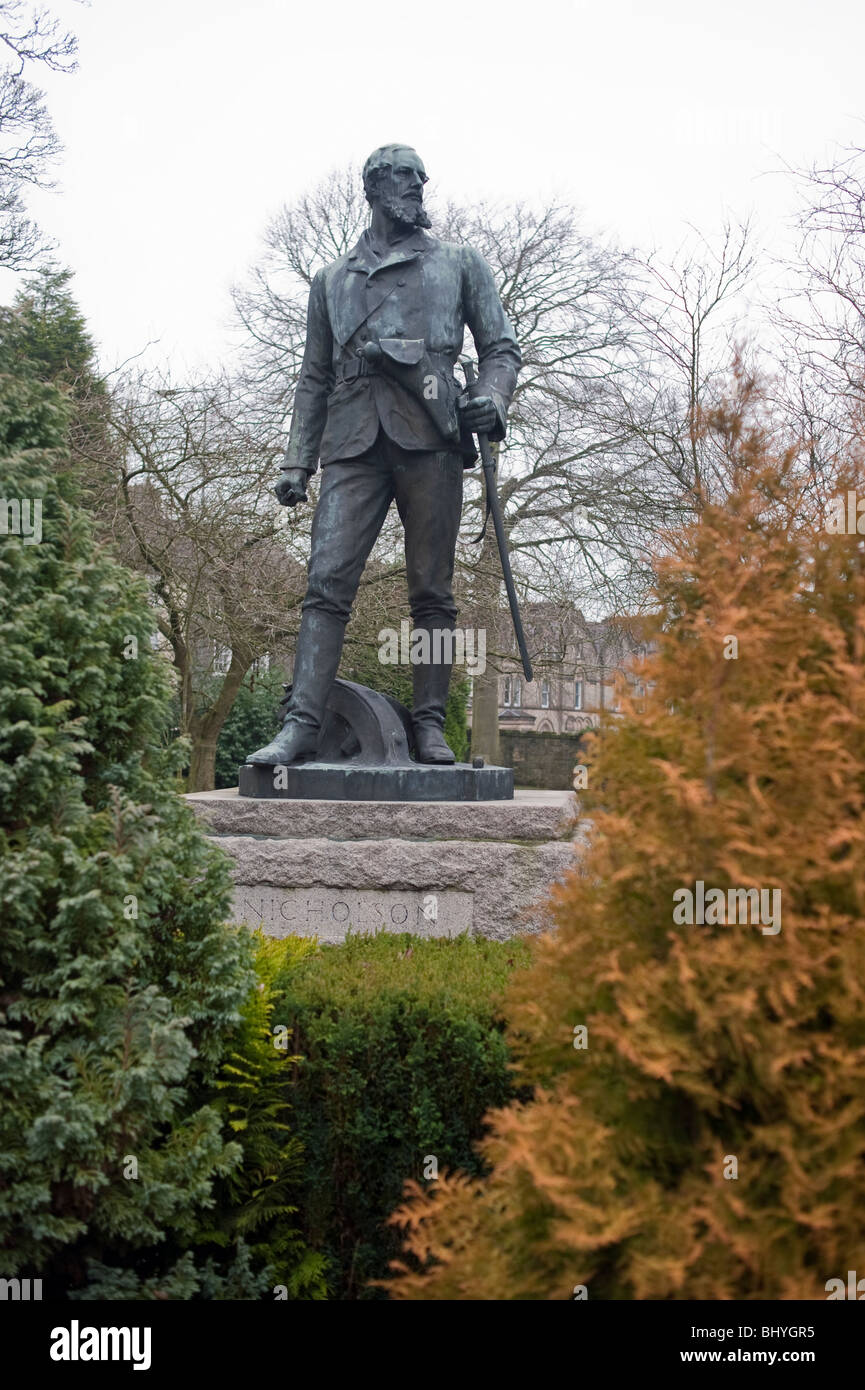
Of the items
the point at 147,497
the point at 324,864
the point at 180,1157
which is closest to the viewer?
the point at 180,1157

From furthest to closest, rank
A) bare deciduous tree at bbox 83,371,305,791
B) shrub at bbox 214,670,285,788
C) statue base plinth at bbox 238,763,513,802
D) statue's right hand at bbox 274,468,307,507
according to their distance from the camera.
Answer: shrub at bbox 214,670,285,788 → bare deciduous tree at bbox 83,371,305,791 → statue's right hand at bbox 274,468,307,507 → statue base plinth at bbox 238,763,513,802

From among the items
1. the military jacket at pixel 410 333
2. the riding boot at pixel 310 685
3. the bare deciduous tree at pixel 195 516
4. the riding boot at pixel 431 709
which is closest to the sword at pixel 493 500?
the military jacket at pixel 410 333

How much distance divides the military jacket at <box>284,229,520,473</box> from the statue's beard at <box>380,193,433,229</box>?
9 cm

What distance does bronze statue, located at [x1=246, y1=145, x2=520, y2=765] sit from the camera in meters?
6.18

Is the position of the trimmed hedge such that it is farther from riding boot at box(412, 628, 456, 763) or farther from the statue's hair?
the statue's hair

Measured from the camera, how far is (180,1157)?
3217 millimetres

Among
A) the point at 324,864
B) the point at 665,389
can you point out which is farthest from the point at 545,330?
the point at 324,864

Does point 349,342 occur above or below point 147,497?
below

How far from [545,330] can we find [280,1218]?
70.5 ft

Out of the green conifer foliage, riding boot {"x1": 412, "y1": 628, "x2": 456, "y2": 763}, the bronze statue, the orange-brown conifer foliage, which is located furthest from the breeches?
the orange-brown conifer foliage

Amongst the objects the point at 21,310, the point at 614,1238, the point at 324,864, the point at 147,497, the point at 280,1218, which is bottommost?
the point at 280,1218

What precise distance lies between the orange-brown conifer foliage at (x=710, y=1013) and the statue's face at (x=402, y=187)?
4.52m

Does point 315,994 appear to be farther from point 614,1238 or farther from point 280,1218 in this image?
point 614,1238

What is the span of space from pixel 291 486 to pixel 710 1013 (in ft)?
16.8
